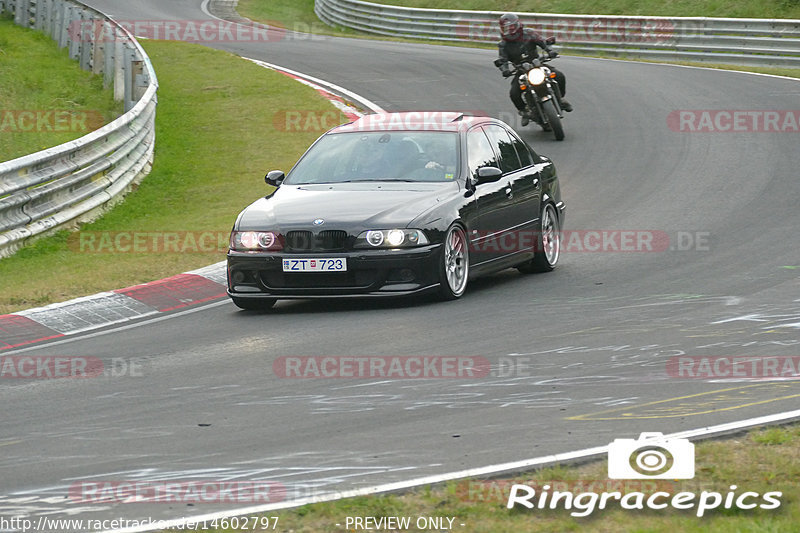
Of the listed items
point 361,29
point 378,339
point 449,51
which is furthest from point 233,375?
point 361,29

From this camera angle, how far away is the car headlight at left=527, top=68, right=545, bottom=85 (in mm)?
19672

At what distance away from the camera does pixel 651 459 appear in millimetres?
5672

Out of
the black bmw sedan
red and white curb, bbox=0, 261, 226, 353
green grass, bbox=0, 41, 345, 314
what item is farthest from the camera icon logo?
green grass, bbox=0, 41, 345, 314

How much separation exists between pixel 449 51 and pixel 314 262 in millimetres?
22438

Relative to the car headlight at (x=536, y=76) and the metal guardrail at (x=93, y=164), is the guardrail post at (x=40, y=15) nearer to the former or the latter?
the metal guardrail at (x=93, y=164)

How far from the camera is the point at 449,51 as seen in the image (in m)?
32.1

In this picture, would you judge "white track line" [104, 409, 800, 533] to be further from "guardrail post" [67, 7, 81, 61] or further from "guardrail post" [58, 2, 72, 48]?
"guardrail post" [58, 2, 72, 48]

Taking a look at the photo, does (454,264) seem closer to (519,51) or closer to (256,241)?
(256,241)
